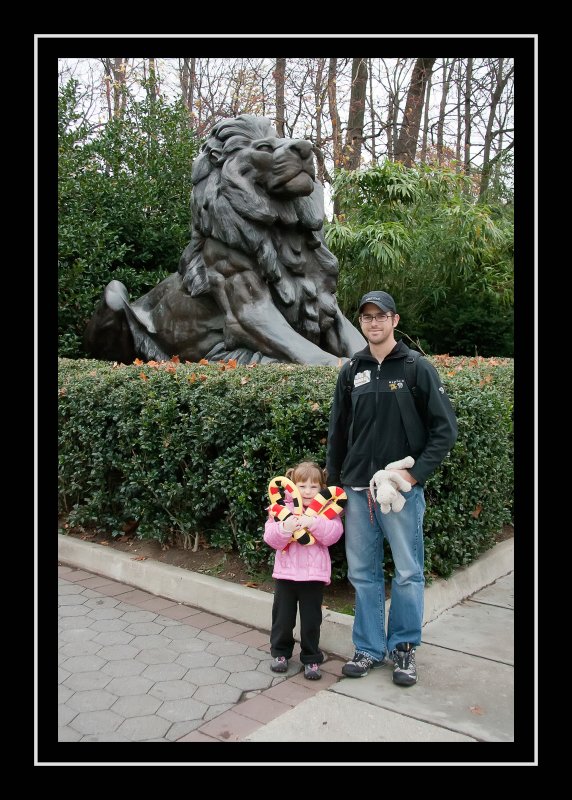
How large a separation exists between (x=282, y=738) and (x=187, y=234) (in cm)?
819

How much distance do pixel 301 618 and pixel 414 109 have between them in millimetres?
17037

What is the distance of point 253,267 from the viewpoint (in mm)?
5770

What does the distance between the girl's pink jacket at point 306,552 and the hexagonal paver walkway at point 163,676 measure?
0.46m

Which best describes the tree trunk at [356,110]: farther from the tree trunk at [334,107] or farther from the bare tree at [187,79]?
the bare tree at [187,79]

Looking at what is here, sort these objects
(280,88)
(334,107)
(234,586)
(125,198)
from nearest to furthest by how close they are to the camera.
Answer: (234,586), (125,198), (334,107), (280,88)

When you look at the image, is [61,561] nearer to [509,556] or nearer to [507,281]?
[509,556]

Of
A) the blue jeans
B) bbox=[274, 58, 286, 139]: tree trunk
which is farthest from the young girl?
bbox=[274, 58, 286, 139]: tree trunk

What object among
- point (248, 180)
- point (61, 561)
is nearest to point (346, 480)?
point (61, 561)

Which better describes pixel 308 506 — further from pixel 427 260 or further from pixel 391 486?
pixel 427 260

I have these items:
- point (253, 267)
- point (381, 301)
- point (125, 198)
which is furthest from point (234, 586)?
point (125, 198)

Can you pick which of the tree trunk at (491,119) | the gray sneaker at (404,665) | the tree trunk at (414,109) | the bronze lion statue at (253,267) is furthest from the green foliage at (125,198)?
the tree trunk at (414,109)

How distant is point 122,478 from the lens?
194 inches

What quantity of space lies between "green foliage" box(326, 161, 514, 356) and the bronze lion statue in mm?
4145

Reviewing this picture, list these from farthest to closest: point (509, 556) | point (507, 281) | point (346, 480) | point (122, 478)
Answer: point (507, 281), point (122, 478), point (509, 556), point (346, 480)
